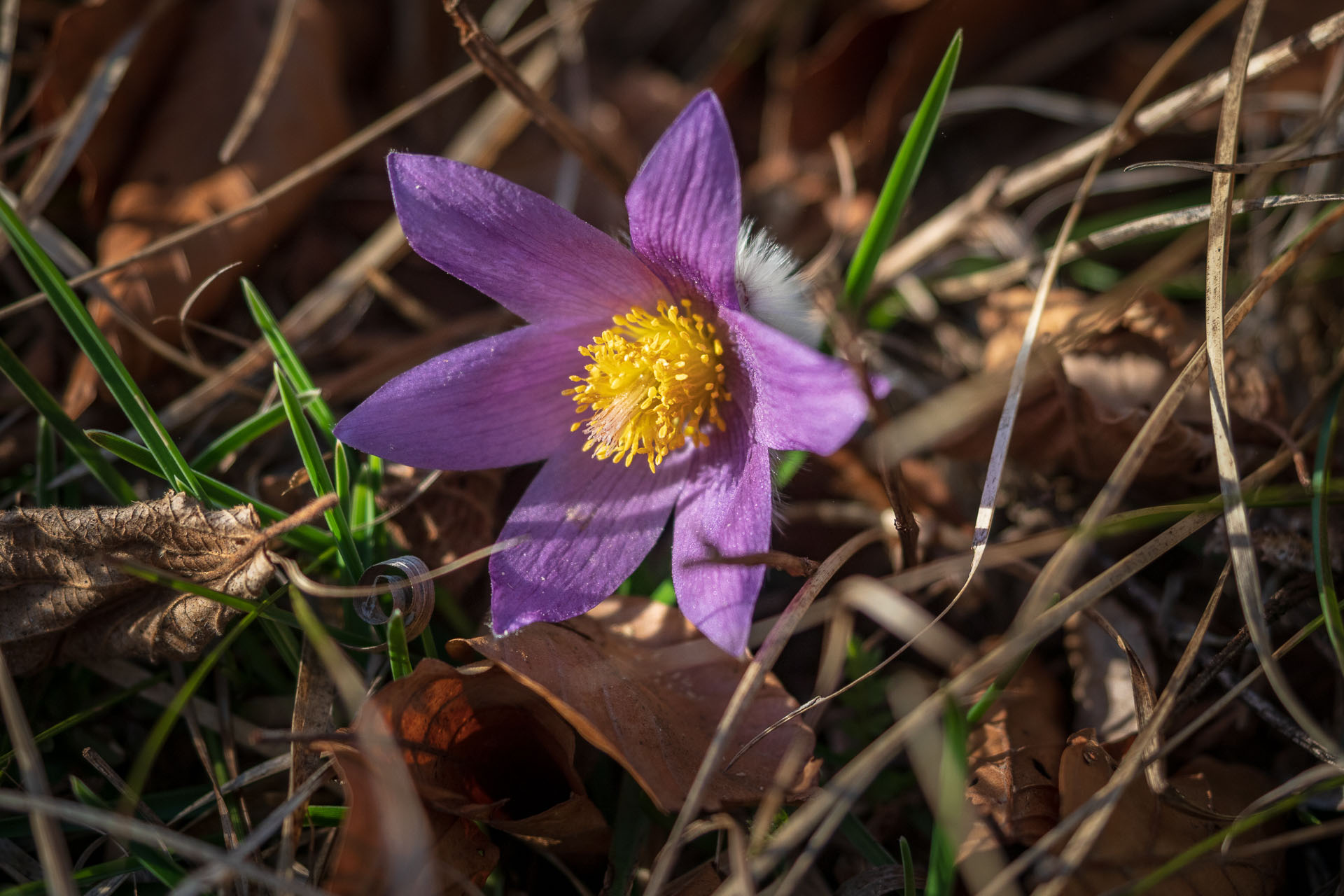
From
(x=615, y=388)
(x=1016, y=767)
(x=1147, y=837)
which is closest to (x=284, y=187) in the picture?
(x=615, y=388)

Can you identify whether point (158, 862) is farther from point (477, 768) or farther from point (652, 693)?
point (652, 693)

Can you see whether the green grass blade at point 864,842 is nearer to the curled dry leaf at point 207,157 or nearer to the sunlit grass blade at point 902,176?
the sunlit grass blade at point 902,176

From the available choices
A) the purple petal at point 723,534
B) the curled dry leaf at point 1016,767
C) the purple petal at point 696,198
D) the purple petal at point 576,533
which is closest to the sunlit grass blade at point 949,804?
the curled dry leaf at point 1016,767

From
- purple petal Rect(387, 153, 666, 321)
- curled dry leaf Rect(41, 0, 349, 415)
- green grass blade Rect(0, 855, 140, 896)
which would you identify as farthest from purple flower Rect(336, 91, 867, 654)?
curled dry leaf Rect(41, 0, 349, 415)

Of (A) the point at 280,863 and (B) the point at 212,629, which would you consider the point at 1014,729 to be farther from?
(B) the point at 212,629

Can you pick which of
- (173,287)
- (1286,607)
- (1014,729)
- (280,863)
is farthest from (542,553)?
(1286,607)
